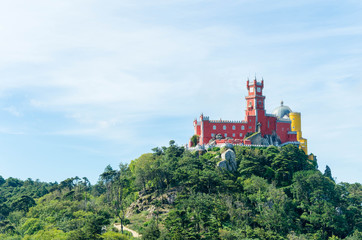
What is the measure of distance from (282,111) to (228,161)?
26.0 m

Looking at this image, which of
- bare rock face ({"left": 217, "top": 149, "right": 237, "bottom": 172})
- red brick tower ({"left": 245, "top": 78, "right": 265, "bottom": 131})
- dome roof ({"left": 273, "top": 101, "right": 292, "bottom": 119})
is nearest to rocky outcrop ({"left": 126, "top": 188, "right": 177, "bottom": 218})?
bare rock face ({"left": 217, "top": 149, "right": 237, "bottom": 172})

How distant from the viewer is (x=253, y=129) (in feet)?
340

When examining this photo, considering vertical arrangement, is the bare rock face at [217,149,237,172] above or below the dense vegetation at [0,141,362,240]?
above

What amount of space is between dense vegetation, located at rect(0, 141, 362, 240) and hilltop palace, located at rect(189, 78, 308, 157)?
543 centimetres

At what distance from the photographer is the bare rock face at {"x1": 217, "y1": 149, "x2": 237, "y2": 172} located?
3573 inches

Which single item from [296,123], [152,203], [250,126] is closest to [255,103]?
[250,126]

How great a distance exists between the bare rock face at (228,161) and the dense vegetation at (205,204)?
1.15 m

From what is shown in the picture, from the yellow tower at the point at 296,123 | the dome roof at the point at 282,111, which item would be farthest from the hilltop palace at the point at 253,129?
the dome roof at the point at 282,111

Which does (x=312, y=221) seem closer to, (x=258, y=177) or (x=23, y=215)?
(x=258, y=177)

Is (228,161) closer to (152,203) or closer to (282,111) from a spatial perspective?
(152,203)

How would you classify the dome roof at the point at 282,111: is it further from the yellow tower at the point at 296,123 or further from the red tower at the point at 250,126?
the red tower at the point at 250,126

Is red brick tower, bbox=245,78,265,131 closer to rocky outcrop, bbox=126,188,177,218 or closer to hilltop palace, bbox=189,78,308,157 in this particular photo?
hilltop palace, bbox=189,78,308,157

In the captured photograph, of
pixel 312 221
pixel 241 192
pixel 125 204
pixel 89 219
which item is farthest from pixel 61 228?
pixel 312 221

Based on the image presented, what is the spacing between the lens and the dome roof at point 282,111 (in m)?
111
